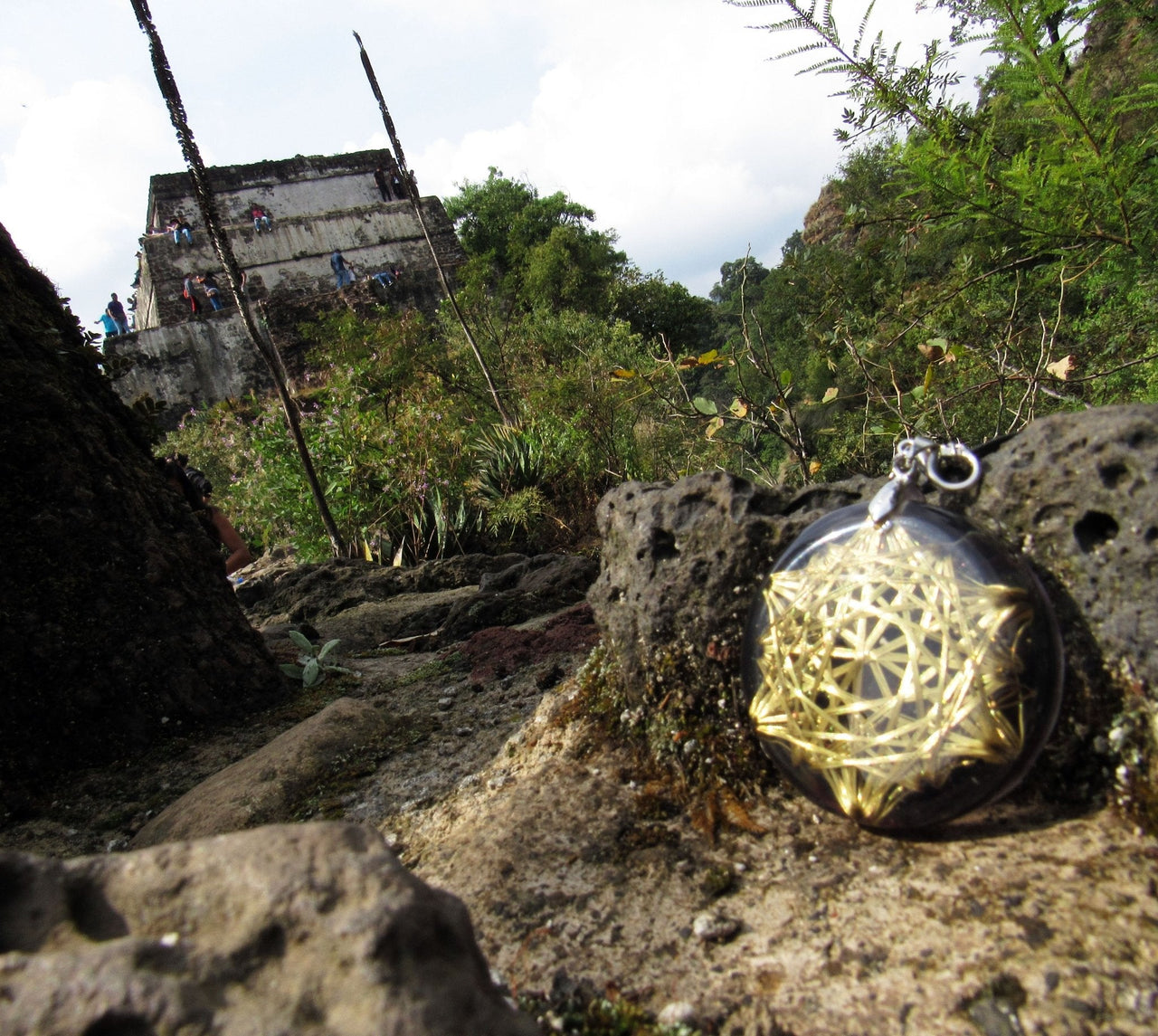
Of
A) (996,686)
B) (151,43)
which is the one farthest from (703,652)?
(151,43)

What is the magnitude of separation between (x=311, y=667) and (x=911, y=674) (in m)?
3.14

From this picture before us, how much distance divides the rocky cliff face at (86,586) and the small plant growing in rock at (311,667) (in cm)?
20

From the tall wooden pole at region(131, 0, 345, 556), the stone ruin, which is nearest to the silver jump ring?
the tall wooden pole at region(131, 0, 345, 556)

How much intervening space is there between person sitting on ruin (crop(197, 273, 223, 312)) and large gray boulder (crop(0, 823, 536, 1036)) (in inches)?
930

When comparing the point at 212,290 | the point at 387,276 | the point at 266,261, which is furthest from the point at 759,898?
the point at 266,261

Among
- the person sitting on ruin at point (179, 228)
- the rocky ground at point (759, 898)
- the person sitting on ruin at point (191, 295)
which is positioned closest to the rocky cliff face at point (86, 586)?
the rocky ground at point (759, 898)

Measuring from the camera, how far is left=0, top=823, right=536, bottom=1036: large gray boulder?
3.03 feet

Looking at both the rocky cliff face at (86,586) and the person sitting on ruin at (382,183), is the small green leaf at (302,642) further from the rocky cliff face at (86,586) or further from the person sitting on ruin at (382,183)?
the person sitting on ruin at (382,183)

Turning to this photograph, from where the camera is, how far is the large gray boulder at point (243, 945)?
92 centimetres

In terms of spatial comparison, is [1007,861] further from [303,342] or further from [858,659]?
[303,342]

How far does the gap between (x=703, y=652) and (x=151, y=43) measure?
307 inches

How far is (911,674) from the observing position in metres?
1.46

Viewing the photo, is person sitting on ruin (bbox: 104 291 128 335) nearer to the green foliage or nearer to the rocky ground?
the green foliage

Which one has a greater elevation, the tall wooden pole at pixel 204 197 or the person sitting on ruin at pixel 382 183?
the person sitting on ruin at pixel 382 183
